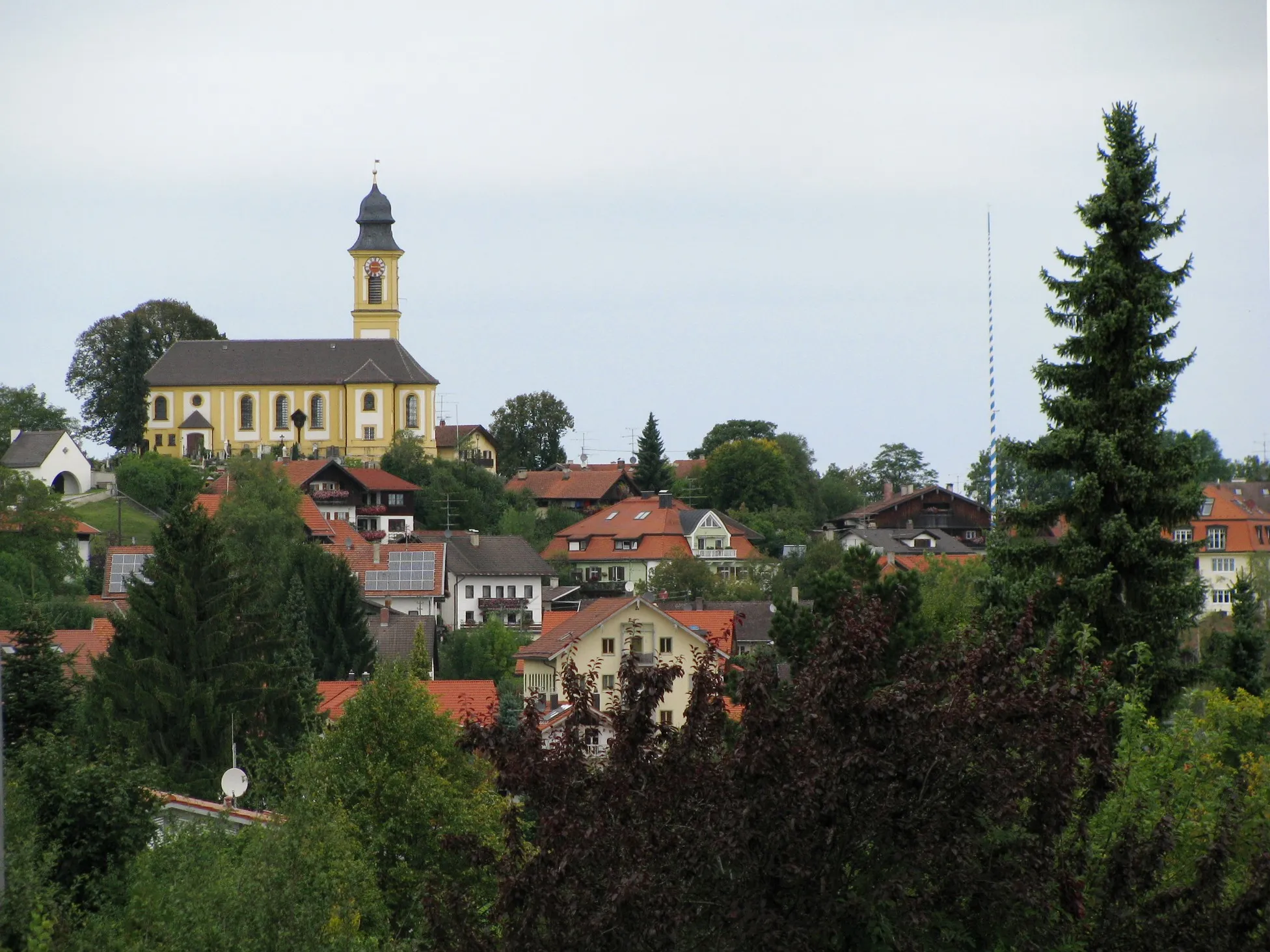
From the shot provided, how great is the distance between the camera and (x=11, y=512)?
243 ft

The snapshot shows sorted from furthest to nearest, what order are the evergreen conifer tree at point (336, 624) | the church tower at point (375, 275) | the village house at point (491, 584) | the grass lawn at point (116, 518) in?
the church tower at point (375, 275) < the grass lawn at point (116, 518) < the village house at point (491, 584) < the evergreen conifer tree at point (336, 624)

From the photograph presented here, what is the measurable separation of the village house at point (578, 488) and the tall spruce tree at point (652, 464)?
2.06m

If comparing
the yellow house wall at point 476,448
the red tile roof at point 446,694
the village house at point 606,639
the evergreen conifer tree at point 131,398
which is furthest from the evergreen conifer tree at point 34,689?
the evergreen conifer tree at point 131,398

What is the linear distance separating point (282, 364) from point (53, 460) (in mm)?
29863

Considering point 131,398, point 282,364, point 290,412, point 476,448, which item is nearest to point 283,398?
point 290,412

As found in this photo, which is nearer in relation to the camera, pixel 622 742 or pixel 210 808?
pixel 622 742

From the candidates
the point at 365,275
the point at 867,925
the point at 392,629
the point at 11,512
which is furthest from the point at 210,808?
the point at 365,275

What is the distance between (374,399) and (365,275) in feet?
54.4

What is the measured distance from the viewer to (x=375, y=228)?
140 meters

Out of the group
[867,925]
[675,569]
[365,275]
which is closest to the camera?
[867,925]

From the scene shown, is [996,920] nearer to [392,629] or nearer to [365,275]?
[392,629]

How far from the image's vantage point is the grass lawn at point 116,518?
88.1 meters

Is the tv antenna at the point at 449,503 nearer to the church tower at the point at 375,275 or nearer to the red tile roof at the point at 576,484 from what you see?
the red tile roof at the point at 576,484

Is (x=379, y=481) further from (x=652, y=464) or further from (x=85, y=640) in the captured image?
(x=85, y=640)
